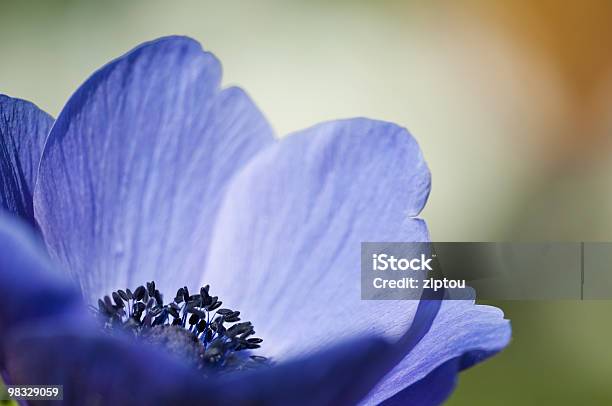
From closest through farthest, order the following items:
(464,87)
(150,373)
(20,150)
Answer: (150,373) < (20,150) < (464,87)

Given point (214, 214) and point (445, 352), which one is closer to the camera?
point (445, 352)

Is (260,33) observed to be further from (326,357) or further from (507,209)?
(326,357)

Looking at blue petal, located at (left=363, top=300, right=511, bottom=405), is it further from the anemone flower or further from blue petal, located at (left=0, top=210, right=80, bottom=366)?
blue petal, located at (left=0, top=210, right=80, bottom=366)

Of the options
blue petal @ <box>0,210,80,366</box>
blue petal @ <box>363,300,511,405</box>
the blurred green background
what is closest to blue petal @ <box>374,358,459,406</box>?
blue petal @ <box>363,300,511,405</box>

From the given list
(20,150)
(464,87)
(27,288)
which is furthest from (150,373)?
(464,87)

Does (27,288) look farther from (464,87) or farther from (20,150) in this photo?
(464,87)

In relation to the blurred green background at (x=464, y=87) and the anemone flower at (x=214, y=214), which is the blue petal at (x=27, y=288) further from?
the blurred green background at (x=464, y=87)

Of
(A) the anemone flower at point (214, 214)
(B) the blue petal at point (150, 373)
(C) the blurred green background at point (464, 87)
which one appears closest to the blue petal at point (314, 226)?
(A) the anemone flower at point (214, 214)
